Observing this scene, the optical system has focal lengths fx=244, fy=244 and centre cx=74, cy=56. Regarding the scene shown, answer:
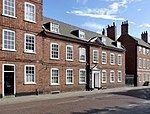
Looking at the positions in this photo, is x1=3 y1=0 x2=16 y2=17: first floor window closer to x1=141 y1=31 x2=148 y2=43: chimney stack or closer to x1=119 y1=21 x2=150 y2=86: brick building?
x1=119 y1=21 x2=150 y2=86: brick building

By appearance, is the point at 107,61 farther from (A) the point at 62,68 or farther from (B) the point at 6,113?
(B) the point at 6,113

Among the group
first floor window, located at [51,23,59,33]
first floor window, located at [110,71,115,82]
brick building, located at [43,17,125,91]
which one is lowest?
first floor window, located at [110,71,115,82]

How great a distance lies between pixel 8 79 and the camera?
76.7 ft

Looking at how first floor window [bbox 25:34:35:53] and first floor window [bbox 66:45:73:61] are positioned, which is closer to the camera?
first floor window [bbox 25:34:35:53]

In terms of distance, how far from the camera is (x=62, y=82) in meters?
30.3

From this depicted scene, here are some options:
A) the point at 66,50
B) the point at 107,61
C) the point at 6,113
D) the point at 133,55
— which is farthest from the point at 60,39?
the point at 133,55

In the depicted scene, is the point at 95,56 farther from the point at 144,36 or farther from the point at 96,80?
the point at 144,36

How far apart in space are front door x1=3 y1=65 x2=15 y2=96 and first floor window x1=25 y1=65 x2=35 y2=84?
163 centimetres

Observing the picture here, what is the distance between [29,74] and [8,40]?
4.23 metres

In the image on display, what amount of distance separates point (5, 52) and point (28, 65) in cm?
313

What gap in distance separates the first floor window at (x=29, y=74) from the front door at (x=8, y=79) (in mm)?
1629

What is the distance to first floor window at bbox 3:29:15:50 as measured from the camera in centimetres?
2304

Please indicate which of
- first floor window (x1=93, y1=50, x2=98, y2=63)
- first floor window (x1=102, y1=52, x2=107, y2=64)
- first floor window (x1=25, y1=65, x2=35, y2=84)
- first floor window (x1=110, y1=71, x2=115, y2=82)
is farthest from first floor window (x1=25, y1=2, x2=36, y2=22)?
first floor window (x1=110, y1=71, x2=115, y2=82)

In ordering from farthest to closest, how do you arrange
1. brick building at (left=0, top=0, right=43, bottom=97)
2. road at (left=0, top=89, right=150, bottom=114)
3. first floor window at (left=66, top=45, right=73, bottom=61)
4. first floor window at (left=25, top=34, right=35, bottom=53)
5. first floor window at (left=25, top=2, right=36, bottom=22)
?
1. first floor window at (left=66, top=45, right=73, bottom=61)
2. first floor window at (left=25, top=2, right=36, bottom=22)
3. first floor window at (left=25, top=34, right=35, bottom=53)
4. brick building at (left=0, top=0, right=43, bottom=97)
5. road at (left=0, top=89, right=150, bottom=114)
